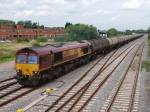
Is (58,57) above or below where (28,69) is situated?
above

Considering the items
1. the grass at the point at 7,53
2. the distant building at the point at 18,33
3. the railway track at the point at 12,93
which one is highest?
the distant building at the point at 18,33

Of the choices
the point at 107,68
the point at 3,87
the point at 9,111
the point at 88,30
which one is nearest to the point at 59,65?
the point at 3,87

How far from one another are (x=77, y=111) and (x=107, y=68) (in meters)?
17.5

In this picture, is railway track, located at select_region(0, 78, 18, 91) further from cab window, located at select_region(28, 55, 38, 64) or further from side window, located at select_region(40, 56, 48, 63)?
side window, located at select_region(40, 56, 48, 63)

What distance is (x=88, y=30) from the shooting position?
9775 centimetres

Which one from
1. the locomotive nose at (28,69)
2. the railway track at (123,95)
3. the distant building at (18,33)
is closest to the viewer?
the railway track at (123,95)

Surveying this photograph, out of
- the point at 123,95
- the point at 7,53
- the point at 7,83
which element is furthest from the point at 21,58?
the point at 7,53

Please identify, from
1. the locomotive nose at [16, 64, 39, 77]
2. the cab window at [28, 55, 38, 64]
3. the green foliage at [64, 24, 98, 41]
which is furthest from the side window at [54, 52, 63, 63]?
the green foliage at [64, 24, 98, 41]

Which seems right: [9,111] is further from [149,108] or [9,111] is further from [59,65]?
[59,65]

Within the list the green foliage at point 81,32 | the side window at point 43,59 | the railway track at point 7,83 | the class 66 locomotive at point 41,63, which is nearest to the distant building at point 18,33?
the green foliage at point 81,32

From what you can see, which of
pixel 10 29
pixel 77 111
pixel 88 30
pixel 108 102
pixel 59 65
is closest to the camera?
pixel 77 111

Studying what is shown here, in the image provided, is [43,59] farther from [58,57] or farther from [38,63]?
[58,57]

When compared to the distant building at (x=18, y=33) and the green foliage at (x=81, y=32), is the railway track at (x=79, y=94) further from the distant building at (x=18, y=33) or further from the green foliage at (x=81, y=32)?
the distant building at (x=18, y=33)

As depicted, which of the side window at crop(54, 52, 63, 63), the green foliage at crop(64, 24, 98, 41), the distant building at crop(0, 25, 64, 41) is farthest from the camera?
the distant building at crop(0, 25, 64, 41)
